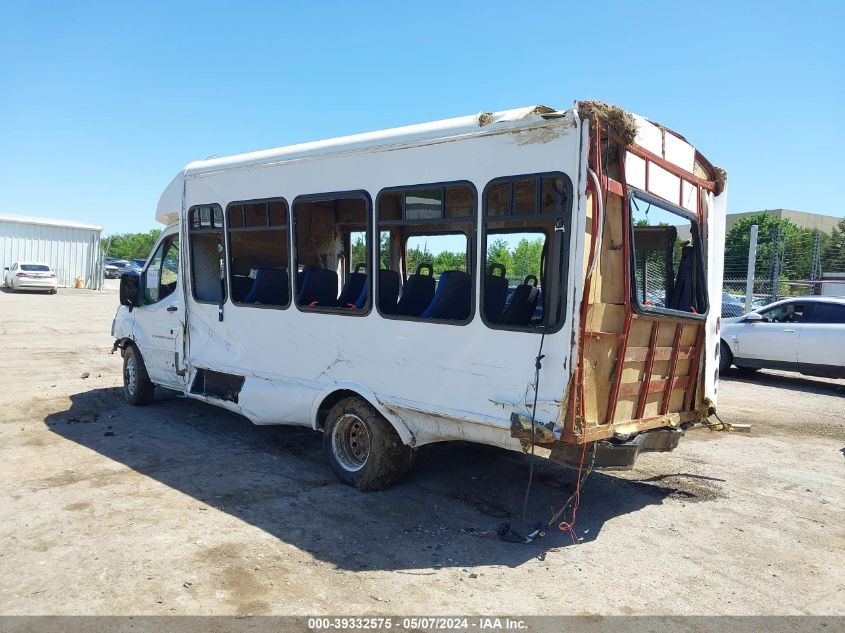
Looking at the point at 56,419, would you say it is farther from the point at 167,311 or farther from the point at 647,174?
the point at 647,174

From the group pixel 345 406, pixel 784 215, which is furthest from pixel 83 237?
pixel 784 215

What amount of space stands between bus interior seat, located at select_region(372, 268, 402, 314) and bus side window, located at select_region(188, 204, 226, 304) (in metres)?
2.21

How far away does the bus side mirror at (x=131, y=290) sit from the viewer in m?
7.89

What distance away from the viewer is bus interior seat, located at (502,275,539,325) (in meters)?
4.93

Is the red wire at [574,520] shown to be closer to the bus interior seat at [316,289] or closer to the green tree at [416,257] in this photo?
the bus interior seat at [316,289]

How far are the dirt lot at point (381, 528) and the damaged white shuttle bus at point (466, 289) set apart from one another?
0.59 meters

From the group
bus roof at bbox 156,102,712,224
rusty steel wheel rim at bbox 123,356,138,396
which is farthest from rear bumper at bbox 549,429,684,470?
rusty steel wheel rim at bbox 123,356,138,396

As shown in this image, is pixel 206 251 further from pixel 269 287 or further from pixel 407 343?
pixel 407 343

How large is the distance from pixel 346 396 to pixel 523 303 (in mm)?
1653

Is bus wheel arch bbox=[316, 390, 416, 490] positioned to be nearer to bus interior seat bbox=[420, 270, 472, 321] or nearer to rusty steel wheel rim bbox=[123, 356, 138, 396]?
bus interior seat bbox=[420, 270, 472, 321]

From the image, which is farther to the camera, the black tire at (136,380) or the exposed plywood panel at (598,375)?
the black tire at (136,380)

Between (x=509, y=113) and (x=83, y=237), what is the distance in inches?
1392

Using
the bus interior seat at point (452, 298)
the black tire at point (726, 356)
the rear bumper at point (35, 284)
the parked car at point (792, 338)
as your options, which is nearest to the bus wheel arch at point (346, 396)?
the bus interior seat at point (452, 298)

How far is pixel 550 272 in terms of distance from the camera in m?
4.23
